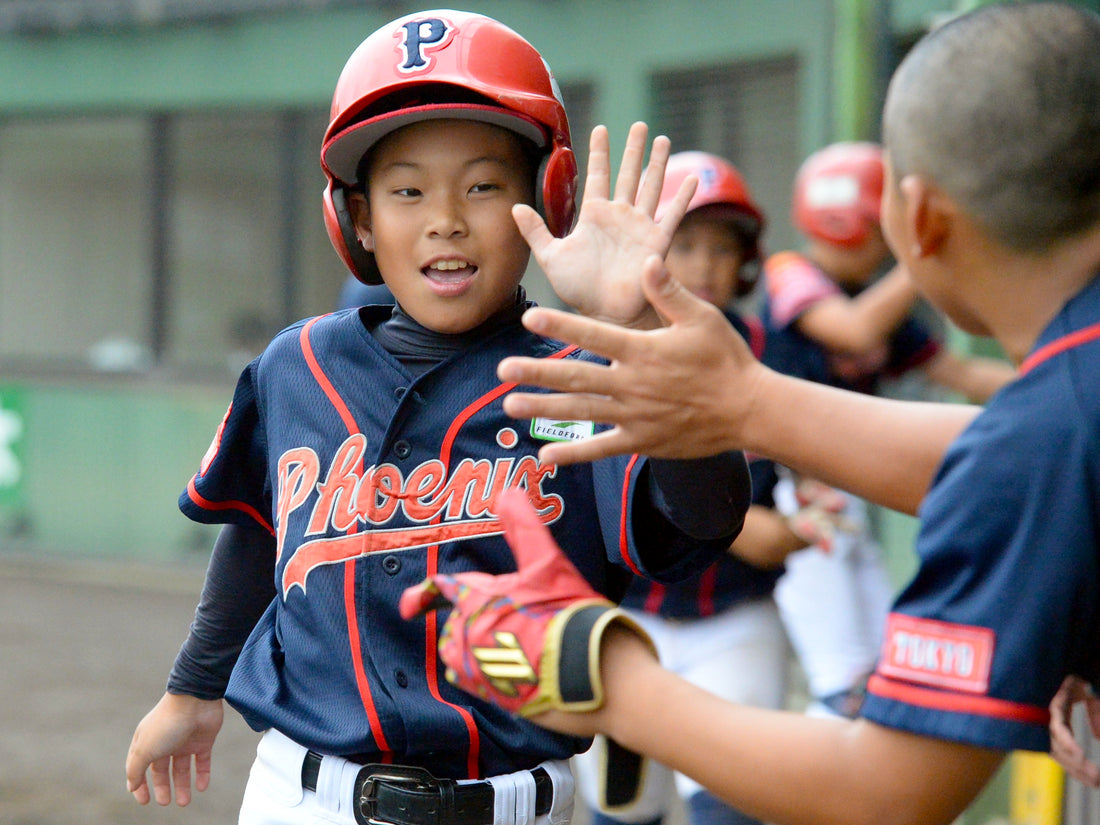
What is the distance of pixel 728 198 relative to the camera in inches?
161

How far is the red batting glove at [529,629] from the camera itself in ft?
5.34

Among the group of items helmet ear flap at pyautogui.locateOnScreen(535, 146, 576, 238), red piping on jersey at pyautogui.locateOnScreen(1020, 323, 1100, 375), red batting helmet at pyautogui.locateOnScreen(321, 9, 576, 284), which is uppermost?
red batting helmet at pyautogui.locateOnScreen(321, 9, 576, 284)

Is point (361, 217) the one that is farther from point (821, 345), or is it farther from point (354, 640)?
point (821, 345)

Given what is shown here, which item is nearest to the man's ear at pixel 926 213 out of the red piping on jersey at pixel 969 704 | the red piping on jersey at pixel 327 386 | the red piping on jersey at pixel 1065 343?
the red piping on jersey at pixel 1065 343

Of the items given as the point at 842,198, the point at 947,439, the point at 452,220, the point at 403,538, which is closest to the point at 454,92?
the point at 452,220

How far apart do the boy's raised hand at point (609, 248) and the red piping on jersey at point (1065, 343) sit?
0.51 meters

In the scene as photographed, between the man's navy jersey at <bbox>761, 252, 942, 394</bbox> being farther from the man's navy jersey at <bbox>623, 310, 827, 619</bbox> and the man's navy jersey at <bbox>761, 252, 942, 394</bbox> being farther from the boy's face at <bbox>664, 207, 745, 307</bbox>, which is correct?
the man's navy jersey at <bbox>623, 310, 827, 619</bbox>

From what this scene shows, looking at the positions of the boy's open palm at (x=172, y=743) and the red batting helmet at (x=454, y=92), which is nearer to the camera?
the red batting helmet at (x=454, y=92)

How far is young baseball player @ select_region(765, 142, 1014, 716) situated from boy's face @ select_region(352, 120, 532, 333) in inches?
90.9

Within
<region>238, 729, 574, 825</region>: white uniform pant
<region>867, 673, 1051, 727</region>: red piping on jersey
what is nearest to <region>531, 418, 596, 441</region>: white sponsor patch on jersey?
<region>238, 729, 574, 825</region>: white uniform pant

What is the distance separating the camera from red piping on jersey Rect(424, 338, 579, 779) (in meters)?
2.16

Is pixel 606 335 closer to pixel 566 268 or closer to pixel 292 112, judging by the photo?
pixel 566 268

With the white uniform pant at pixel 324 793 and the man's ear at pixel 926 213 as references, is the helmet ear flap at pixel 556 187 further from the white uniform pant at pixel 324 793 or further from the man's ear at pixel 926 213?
the white uniform pant at pixel 324 793

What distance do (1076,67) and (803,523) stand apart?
2.45 metres
